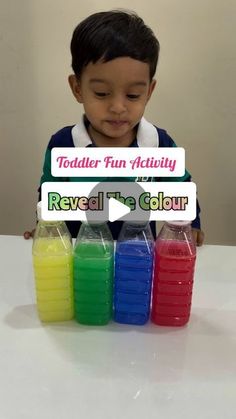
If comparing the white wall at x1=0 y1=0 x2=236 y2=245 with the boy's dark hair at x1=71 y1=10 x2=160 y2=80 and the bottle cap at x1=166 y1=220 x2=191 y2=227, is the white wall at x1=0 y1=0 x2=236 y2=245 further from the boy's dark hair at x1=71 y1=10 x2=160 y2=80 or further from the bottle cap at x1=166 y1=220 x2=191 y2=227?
the bottle cap at x1=166 y1=220 x2=191 y2=227

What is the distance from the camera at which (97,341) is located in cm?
67

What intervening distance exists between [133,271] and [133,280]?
0.02 metres

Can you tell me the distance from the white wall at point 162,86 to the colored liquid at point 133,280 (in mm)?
810

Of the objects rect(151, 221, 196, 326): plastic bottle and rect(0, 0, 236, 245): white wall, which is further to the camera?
A: rect(0, 0, 236, 245): white wall

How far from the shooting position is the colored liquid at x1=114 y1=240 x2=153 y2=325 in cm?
66

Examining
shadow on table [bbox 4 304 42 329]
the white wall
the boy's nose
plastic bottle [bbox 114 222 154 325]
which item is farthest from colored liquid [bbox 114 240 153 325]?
the white wall

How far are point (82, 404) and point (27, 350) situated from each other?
0.14 meters

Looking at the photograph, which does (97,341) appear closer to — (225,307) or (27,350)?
(27,350)

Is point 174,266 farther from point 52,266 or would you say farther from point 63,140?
point 63,140

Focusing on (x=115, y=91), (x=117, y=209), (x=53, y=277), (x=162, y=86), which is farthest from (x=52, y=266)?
(x=162, y=86)

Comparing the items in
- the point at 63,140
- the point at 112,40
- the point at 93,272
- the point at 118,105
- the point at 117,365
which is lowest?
the point at 117,365

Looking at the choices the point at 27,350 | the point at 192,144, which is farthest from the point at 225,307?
the point at 192,144

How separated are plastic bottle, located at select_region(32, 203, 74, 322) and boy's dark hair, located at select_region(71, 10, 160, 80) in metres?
0.33

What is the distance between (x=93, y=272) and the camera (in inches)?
26.1
